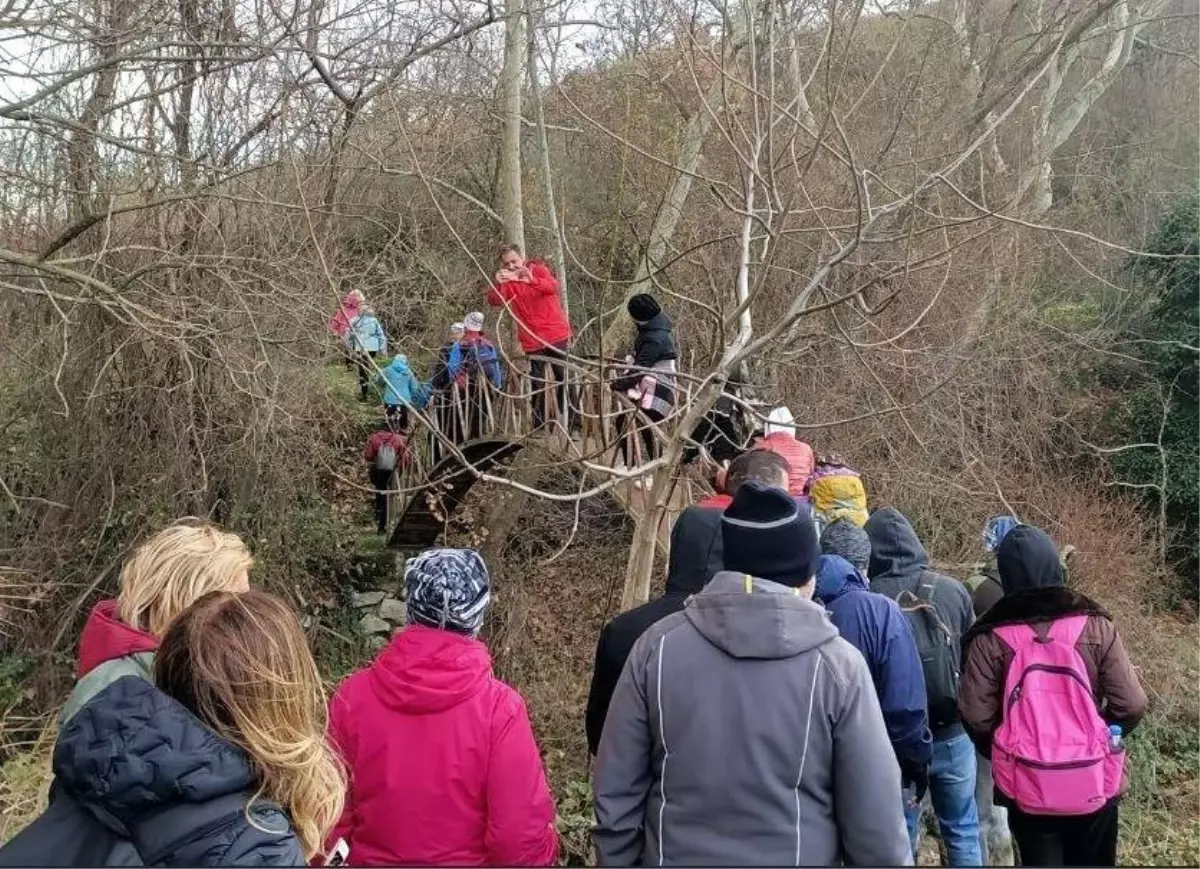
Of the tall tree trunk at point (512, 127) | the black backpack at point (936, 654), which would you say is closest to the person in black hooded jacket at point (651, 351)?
the tall tree trunk at point (512, 127)

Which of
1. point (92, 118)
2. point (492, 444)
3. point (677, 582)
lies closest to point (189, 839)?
point (677, 582)

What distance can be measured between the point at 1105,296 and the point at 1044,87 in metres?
3.18

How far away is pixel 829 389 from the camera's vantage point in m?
10.6

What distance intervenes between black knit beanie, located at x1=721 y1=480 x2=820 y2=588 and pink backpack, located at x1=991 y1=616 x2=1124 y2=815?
1.38 meters

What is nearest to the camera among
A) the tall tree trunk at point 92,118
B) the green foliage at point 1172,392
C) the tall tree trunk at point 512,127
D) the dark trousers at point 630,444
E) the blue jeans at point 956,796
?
the blue jeans at point 956,796

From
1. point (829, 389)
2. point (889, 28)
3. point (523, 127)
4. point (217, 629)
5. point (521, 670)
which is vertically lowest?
point (521, 670)

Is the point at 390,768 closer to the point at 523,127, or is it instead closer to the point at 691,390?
the point at 691,390

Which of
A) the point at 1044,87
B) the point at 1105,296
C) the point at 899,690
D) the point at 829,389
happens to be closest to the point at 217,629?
the point at 899,690

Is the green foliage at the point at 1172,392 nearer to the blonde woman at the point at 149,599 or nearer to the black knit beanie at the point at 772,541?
the black knit beanie at the point at 772,541

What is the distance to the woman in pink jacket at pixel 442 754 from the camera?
233 cm

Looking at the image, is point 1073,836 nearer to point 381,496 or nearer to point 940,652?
point 940,652

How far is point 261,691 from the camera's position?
1812 mm

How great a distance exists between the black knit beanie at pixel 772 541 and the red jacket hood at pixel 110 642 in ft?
4.33

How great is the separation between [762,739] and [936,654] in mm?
1812
